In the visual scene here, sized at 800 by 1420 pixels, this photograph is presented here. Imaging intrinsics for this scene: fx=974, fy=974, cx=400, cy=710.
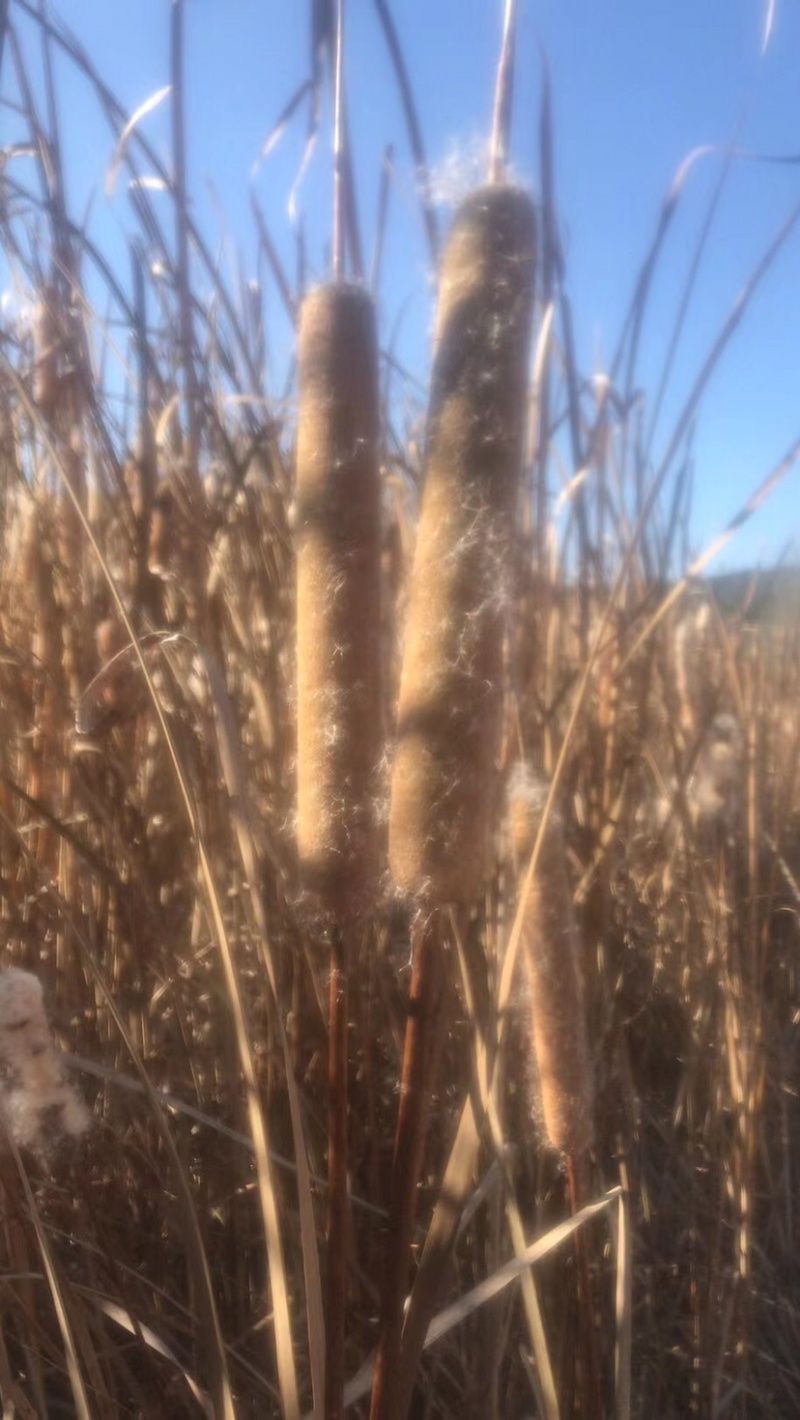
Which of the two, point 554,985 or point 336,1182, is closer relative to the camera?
point 336,1182

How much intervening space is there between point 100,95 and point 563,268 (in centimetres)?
33

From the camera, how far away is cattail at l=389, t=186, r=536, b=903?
0.40m

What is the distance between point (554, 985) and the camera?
618mm

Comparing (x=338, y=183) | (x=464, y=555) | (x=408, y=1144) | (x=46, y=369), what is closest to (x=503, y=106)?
(x=338, y=183)

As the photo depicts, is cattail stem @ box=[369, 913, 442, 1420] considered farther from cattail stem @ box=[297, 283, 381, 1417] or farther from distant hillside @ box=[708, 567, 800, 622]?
distant hillside @ box=[708, 567, 800, 622]

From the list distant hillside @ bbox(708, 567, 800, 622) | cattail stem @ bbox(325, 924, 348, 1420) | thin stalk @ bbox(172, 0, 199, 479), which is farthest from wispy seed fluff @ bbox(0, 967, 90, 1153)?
distant hillside @ bbox(708, 567, 800, 622)

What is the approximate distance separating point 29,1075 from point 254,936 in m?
0.18

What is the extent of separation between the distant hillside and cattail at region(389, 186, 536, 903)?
0.69m

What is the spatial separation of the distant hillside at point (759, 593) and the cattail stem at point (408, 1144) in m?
0.71

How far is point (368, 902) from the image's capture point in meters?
0.48

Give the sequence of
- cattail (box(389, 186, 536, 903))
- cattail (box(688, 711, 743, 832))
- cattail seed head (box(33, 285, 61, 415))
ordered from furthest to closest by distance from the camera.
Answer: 1. cattail (box(688, 711, 743, 832))
2. cattail seed head (box(33, 285, 61, 415))
3. cattail (box(389, 186, 536, 903))

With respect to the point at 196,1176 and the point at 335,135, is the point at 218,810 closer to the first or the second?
the point at 196,1176

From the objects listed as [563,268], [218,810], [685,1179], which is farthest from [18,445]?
[685,1179]

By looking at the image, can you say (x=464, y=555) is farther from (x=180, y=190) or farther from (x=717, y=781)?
(x=717, y=781)
